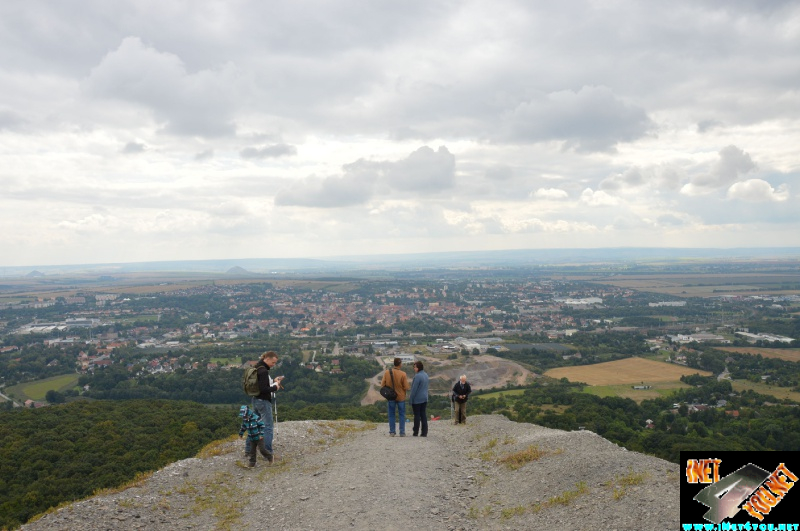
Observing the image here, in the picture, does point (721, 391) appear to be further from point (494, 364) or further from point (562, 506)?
point (562, 506)

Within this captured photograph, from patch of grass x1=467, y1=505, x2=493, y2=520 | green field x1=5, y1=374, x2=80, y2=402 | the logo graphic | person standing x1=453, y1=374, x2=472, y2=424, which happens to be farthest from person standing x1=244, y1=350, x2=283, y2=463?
green field x1=5, y1=374, x2=80, y2=402

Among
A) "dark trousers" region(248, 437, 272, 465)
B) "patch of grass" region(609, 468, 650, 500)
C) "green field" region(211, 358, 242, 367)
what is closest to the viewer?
"patch of grass" region(609, 468, 650, 500)

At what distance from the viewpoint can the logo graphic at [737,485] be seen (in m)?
4.18

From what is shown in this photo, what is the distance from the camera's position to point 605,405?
33656 millimetres

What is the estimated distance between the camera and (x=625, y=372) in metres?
51.4

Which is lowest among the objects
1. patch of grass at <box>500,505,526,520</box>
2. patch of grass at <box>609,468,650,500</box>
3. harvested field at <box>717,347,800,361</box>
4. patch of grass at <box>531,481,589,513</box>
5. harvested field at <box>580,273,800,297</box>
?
harvested field at <box>717,347,800,361</box>

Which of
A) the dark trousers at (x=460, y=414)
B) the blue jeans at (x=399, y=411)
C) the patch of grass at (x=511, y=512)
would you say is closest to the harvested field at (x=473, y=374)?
the dark trousers at (x=460, y=414)

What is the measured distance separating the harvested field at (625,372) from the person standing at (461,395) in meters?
36.8

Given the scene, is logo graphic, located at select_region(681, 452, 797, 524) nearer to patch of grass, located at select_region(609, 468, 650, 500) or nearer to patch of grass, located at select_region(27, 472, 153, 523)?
patch of grass, located at select_region(609, 468, 650, 500)

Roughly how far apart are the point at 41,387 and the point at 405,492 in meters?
59.8

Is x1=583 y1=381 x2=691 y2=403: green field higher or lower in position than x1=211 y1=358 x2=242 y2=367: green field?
higher

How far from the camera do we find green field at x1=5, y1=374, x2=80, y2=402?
49000 mm

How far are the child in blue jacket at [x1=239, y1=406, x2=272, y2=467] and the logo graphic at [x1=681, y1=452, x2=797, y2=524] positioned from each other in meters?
7.20

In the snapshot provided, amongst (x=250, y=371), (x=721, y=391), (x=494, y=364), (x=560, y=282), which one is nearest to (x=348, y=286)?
(x=560, y=282)
